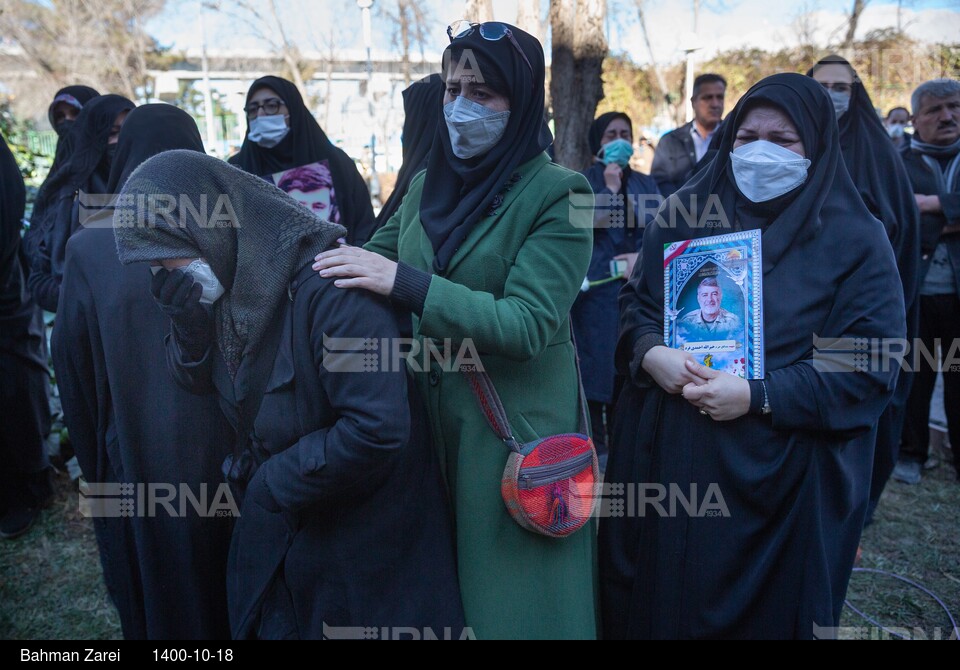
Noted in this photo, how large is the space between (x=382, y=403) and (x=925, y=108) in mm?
3900

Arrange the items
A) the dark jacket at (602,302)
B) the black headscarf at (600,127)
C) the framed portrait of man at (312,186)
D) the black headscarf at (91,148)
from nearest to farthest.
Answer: the black headscarf at (91,148), the framed portrait of man at (312,186), the dark jacket at (602,302), the black headscarf at (600,127)

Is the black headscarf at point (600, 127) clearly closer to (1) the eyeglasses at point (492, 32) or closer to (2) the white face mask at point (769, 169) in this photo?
(2) the white face mask at point (769, 169)

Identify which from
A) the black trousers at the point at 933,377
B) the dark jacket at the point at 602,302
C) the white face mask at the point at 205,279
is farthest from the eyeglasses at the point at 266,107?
the black trousers at the point at 933,377

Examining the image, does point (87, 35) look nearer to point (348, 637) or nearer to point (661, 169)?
point (661, 169)

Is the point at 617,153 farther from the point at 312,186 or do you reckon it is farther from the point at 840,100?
the point at 312,186

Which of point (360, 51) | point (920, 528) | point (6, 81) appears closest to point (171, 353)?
point (920, 528)

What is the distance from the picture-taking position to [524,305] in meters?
1.69

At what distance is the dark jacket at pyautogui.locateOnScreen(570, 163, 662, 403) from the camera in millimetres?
4320

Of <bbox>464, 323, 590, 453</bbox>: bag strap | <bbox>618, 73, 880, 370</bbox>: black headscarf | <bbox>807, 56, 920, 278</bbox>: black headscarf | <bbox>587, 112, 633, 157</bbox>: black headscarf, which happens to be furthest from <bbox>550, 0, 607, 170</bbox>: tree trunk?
<bbox>464, 323, 590, 453</bbox>: bag strap

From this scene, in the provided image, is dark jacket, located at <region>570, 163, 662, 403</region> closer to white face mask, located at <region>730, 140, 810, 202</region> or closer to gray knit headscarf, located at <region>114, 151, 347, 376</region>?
white face mask, located at <region>730, 140, 810, 202</region>

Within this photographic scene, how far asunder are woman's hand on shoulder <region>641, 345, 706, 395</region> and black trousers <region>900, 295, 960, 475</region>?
254 centimetres

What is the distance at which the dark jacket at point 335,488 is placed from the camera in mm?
1560

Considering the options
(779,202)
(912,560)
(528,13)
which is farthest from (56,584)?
(528,13)

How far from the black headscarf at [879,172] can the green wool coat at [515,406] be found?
181cm
